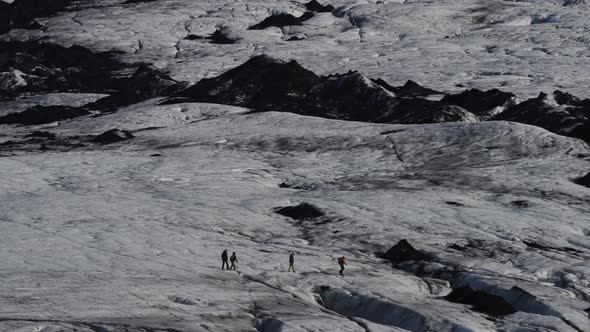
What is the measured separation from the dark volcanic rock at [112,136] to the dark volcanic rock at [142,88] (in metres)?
19.1

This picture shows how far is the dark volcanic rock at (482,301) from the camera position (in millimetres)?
38750

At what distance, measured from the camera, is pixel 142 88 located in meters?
108

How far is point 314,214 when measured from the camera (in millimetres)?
55781

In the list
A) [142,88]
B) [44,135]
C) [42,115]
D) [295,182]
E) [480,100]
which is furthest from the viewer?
[142,88]

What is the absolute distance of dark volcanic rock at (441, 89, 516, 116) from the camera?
298 ft

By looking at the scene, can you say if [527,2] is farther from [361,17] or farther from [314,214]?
[314,214]

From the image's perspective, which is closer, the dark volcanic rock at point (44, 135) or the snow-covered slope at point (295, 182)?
the snow-covered slope at point (295, 182)

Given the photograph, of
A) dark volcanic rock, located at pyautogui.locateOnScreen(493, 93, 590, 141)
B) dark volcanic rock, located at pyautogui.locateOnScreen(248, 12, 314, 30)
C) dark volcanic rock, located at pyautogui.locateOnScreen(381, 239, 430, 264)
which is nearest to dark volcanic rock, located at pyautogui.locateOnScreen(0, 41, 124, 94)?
dark volcanic rock, located at pyautogui.locateOnScreen(248, 12, 314, 30)

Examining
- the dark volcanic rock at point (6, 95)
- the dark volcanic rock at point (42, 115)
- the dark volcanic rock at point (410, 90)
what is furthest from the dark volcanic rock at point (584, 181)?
the dark volcanic rock at point (6, 95)

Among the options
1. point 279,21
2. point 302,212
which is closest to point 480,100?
point 302,212

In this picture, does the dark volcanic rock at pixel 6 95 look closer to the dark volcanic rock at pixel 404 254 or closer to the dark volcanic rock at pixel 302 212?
the dark volcanic rock at pixel 302 212

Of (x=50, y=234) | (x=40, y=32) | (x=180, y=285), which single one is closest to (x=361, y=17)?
(x=40, y=32)

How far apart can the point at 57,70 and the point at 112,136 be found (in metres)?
40.8

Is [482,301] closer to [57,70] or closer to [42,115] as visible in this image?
[42,115]
